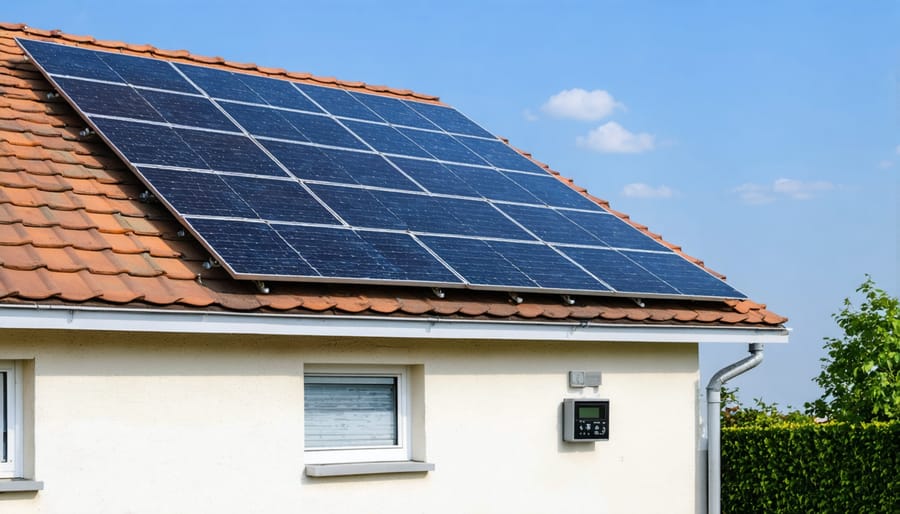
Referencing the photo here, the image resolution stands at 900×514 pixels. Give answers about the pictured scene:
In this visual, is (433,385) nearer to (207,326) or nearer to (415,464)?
(415,464)

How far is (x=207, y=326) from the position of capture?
370 inches

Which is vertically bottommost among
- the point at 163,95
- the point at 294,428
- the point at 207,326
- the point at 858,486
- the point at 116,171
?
the point at 858,486

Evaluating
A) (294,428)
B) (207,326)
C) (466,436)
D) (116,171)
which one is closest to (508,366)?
(466,436)

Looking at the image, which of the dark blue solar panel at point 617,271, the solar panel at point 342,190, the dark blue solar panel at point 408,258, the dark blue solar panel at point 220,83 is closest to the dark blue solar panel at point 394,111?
the solar panel at point 342,190

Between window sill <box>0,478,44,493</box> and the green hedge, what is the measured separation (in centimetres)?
848

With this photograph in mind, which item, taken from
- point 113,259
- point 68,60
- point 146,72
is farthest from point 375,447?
point 68,60

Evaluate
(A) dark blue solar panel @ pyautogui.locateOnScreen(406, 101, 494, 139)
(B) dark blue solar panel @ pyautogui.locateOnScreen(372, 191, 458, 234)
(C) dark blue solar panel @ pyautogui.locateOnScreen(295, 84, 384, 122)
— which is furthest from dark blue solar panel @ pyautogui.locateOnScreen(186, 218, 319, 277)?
(A) dark blue solar panel @ pyautogui.locateOnScreen(406, 101, 494, 139)

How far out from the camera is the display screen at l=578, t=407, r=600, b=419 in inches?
473

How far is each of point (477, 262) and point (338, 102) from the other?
165 inches

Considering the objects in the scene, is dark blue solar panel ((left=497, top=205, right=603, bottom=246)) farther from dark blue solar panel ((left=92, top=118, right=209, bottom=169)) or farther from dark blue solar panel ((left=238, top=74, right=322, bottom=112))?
dark blue solar panel ((left=92, top=118, right=209, bottom=169))

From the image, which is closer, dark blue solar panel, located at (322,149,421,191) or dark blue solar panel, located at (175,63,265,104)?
dark blue solar panel, located at (322,149,421,191)

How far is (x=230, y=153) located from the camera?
468 inches

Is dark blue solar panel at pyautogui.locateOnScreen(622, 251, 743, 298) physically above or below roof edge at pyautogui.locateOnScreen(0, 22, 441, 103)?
below

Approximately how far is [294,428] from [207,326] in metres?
1.35
